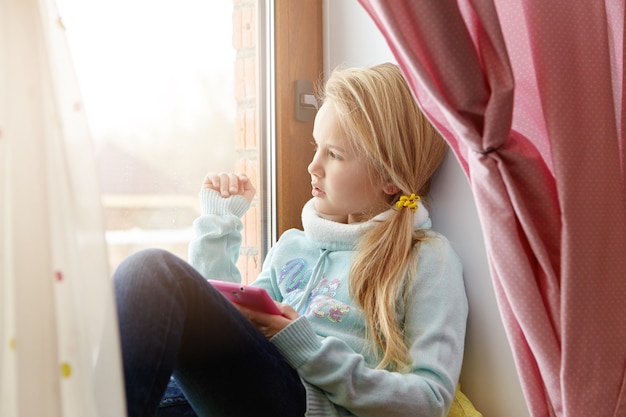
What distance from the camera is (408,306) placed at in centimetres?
137

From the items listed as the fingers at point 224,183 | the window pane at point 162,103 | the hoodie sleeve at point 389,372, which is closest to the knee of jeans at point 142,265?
the hoodie sleeve at point 389,372

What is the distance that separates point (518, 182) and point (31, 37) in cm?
63

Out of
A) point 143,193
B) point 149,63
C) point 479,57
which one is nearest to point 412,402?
point 479,57

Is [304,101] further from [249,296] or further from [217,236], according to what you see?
[249,296]

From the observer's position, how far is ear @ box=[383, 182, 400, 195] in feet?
4.95

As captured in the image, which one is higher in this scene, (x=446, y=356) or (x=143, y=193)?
(x=143, y=193)

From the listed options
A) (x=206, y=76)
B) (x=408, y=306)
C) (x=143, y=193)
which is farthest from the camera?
(x=206, y=76)

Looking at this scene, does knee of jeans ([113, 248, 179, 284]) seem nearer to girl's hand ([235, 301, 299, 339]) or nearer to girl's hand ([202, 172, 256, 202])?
girl's hand ([235, 301, 299, 339])

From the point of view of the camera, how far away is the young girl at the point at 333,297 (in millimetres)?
1049

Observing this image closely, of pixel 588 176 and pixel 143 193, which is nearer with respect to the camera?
pixel 588 176

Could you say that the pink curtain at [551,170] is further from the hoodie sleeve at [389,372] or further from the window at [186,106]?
the window at [186,106]

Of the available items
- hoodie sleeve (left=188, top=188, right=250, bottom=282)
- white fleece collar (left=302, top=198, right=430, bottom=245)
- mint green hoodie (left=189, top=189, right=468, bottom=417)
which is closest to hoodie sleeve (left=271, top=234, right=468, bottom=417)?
mint green hoodie (left=189, top=189, right=468, bottom=417)

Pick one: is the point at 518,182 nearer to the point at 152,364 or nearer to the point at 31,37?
the point at 152,364

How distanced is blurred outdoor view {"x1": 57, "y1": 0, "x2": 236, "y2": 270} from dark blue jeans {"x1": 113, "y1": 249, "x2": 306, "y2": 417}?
45 centimetres
